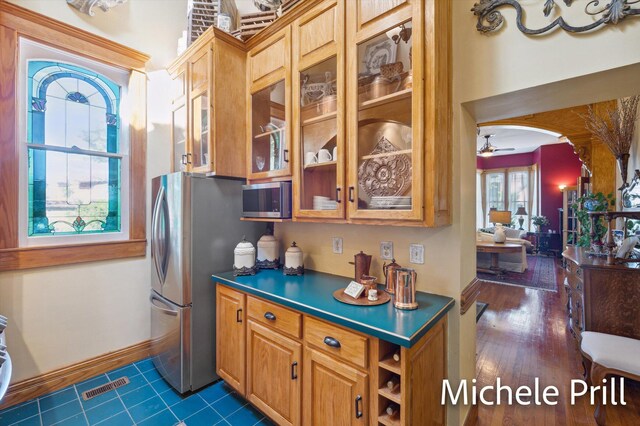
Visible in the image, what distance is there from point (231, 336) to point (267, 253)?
65 cm

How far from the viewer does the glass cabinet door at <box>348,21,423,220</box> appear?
4.56ft

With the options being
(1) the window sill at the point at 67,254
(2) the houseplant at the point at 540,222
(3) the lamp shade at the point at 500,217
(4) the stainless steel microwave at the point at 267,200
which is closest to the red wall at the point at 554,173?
(2) the houseplant at the point at 540,222

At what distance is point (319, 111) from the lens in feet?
5.82

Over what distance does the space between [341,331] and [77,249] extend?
2.24 meters

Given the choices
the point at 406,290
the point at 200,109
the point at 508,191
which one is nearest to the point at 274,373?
the point at 406,290

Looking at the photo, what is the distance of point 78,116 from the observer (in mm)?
2332

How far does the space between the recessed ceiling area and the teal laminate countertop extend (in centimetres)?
529

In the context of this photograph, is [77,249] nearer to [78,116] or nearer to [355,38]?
[78,116]

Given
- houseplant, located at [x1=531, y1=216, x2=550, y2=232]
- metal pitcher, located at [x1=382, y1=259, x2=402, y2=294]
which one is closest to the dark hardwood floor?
metal pitcher, located at [x1=382, y1=259, x2=402, y2=294]

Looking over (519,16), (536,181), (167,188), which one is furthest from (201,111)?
(536,181)

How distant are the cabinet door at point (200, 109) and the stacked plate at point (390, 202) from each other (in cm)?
129

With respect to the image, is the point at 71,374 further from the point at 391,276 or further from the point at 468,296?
the point at 468,296

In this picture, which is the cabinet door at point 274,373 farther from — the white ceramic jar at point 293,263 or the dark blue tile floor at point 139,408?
the white ceramic jar at point 293,263

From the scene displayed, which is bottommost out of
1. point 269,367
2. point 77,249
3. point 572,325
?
point 572,325
